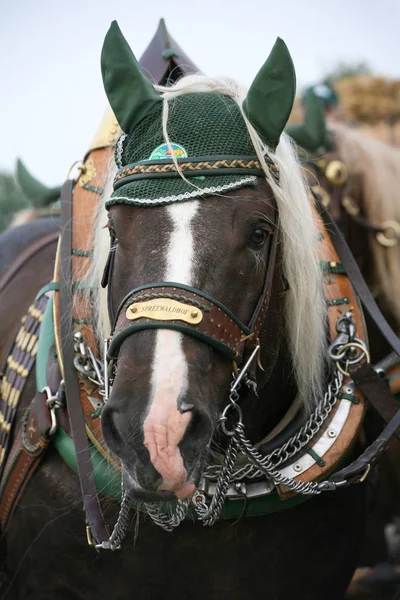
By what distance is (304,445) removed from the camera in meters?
2.20

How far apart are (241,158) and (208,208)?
0.18 m

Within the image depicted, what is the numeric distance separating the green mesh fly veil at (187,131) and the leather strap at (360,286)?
60 centimetres

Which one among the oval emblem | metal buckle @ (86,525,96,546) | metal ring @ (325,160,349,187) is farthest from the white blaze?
metal ring @ (325,160,349,187)

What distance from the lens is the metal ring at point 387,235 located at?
388cm

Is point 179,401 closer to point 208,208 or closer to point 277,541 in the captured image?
point 208,208

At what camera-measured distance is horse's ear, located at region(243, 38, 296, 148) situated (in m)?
1.92

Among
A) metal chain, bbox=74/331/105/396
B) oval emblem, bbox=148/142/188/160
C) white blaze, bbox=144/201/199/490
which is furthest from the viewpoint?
metal chain, bbox=74/331/105/396

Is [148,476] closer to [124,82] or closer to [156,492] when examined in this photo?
[156,492]

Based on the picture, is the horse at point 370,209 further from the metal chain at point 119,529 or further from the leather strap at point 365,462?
the metal chain at point 119,529

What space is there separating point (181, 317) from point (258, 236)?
1.13 ft

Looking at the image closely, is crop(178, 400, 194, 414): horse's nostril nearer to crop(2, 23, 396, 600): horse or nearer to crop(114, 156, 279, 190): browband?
crop(2, 23, 396, 600): horse

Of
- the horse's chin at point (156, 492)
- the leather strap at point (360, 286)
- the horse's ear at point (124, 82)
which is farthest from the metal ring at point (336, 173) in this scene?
the horse's chin at point (156, 492)

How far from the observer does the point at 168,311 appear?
1.65 m

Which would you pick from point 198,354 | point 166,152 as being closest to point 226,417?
point 198,354
